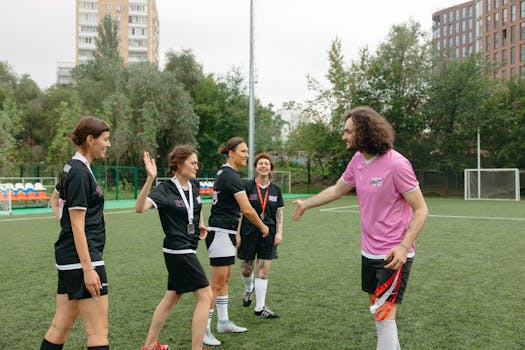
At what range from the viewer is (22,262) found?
8617mm

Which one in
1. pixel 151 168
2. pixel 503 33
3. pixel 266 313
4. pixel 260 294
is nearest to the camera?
pixel 151 168

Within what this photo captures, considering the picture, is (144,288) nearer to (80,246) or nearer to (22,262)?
(22,262)

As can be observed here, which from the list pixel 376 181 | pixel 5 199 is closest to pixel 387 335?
pixel 376 181

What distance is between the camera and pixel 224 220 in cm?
459

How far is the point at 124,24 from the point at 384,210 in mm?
101349

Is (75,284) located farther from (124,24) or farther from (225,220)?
(124,24)

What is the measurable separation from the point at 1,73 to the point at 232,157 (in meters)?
51.6

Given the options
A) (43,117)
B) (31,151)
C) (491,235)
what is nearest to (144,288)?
(491,235)

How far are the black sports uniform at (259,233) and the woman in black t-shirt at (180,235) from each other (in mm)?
1680

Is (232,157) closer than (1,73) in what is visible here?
Yes

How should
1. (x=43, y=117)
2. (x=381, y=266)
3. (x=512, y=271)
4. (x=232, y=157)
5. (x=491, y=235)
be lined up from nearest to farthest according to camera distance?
(x=381, y=266), (x=232, y=157), (x=512, y=271), (x=491, y=235), (x=43, y=117)

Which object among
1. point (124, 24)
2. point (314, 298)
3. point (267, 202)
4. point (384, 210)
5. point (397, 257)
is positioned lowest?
point (314, 298)

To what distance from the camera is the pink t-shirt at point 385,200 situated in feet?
9.89

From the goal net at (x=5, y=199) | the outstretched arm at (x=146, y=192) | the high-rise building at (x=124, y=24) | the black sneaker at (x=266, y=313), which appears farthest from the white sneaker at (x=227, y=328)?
the high-rise building at (x=124, y=24)
